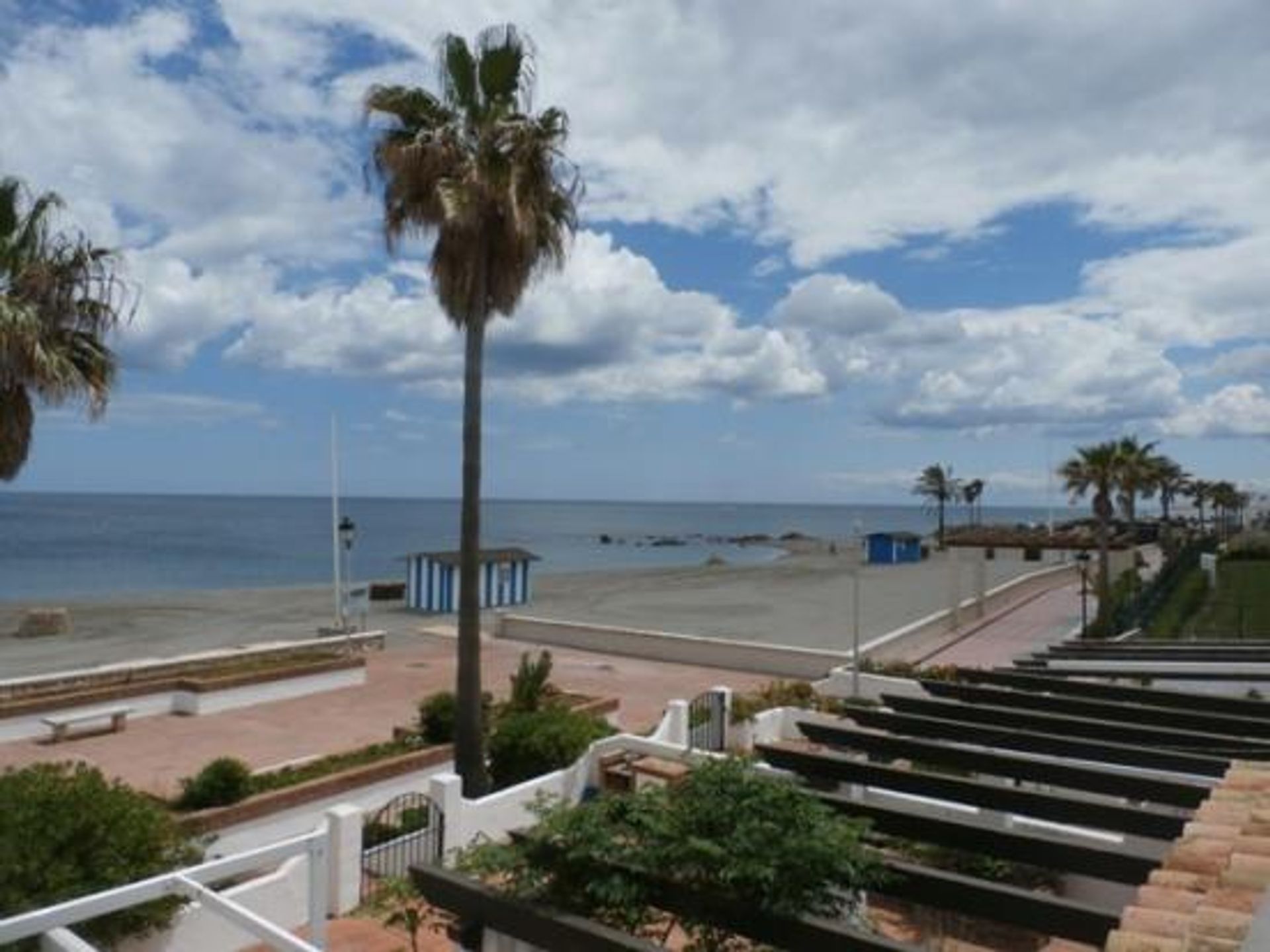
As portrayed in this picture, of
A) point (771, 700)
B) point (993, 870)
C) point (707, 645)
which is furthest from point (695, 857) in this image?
point (707, 645)

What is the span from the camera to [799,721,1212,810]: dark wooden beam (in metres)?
6.55

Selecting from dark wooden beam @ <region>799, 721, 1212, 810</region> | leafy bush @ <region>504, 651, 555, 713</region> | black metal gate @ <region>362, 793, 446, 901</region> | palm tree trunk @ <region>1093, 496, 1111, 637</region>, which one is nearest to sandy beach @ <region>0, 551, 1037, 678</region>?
palm tree trunk @ <region>1093, 496, 1111, 637</region>

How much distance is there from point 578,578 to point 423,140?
5107 centimetres

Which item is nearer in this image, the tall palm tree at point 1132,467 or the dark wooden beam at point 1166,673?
the dark wooden beam at point 1166,673

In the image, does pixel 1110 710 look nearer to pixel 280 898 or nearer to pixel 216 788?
pixel 280 898

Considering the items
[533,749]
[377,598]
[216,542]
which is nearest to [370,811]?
[533,749]

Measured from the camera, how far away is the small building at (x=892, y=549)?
7594cm

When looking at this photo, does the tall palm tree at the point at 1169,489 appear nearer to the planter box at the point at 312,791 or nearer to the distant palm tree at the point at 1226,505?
the distant palm tree at the point at 1226,505

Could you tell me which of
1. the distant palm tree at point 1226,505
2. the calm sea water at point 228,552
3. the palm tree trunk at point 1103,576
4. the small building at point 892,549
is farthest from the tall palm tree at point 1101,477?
the distant palm tree at point 1226,505

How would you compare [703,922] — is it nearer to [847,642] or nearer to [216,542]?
[847,642]

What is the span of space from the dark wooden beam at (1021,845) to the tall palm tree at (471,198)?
8.37 metres

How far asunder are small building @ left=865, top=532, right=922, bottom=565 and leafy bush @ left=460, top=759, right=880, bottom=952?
232 ft

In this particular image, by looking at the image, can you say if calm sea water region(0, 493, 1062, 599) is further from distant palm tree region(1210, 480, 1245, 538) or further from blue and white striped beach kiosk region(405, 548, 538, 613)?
distant palm tree region(1210, 480, 1245, 538)

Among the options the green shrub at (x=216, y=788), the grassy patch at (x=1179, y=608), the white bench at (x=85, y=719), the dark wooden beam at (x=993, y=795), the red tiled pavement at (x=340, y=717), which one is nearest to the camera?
the dark wooden beam at (x=993, y=795)
